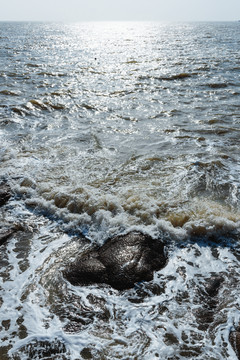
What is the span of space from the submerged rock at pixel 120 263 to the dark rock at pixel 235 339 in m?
1.05

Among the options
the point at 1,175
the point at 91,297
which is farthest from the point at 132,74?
the point at 91,297

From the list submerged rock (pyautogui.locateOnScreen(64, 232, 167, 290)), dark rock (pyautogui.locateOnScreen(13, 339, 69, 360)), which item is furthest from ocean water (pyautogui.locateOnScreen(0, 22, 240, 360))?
submerged rock (pyautogui.locateOnScreen(64, 232, 167, 290))

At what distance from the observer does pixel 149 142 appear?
745 centimetres

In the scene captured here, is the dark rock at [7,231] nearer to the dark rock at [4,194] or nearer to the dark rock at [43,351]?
the dark rock at [4,194]

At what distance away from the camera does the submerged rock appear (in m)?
3.37

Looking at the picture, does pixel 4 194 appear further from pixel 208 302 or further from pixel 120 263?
pixel 208 302

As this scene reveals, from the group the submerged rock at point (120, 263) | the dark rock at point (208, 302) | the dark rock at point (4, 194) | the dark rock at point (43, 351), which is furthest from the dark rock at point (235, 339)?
the dark rock at point (4, 194)

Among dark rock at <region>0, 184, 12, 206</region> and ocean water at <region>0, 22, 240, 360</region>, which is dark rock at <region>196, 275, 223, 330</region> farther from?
dark rock at <region>0, 184, 12, 206</region>

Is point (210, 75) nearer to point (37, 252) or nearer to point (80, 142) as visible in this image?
point (80, 142)

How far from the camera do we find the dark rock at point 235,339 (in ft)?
8.66

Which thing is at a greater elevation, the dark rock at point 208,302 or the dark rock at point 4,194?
the dark rock at point 4,194

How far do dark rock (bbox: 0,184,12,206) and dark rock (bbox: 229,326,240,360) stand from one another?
4.08 metres

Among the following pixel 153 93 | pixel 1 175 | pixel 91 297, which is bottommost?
pixel 91 297

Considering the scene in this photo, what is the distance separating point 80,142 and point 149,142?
1897 millimetres
